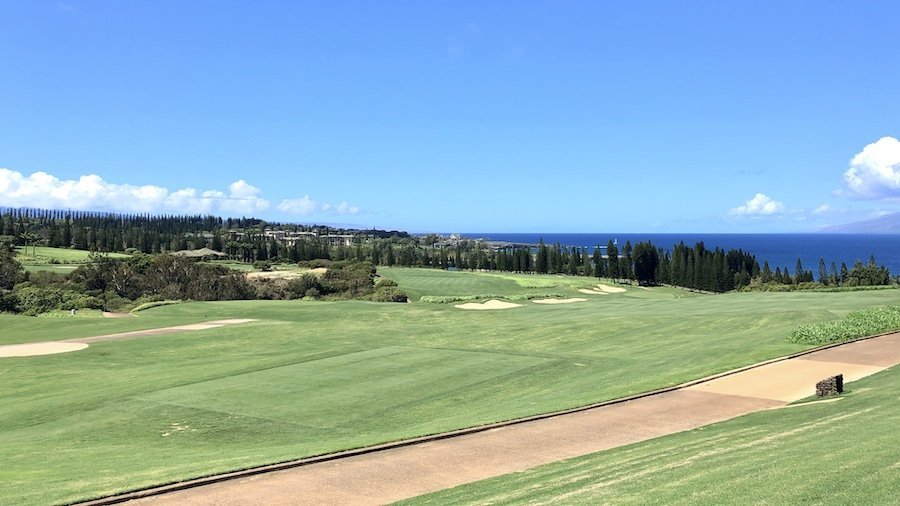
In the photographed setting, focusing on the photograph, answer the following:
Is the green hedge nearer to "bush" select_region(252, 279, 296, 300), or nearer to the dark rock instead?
the dark rock

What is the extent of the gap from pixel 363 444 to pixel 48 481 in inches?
276

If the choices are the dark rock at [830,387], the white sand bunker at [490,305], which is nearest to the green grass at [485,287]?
the white sand bunker at [490,305]

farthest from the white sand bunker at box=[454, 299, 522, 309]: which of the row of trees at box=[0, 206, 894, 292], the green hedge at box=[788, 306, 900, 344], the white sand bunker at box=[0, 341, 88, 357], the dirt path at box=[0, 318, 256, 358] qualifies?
the row of trees at box=[0, 206, 894, 292]

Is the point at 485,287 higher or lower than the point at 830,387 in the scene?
lower

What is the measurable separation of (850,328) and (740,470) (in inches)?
1124

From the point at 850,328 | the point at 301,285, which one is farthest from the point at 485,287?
the point at 850,328

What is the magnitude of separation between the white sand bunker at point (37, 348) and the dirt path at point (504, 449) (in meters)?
29.3

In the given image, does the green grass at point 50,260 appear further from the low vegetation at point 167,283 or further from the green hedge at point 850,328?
the green hedge at point 850,328

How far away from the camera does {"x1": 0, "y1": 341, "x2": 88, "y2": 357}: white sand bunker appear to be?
35219 mm

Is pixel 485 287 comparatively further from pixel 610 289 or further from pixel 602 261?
pixel 602 261

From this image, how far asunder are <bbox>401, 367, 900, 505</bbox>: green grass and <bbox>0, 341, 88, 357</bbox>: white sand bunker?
33366 mm

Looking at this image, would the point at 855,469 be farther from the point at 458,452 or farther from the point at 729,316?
the point at 729,316

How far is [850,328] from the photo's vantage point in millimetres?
33469

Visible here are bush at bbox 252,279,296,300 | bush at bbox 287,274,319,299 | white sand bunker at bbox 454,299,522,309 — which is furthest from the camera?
bush at bbox 252,279,296,300
